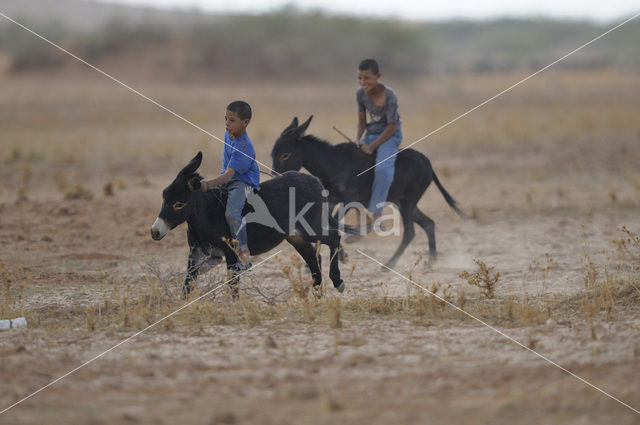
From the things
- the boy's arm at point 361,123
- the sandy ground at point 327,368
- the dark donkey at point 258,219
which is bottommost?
the sandy ground at point 327,368

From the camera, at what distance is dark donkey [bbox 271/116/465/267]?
8.49 meters

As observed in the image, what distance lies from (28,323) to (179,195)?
1.64 meters

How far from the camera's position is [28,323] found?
6262 millimetres

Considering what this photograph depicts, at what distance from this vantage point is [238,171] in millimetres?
6766

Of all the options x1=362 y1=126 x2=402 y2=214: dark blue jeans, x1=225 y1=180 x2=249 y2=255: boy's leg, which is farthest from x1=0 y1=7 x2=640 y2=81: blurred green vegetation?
x1=225 y1=180 x2=249 y2=255: boy's leg

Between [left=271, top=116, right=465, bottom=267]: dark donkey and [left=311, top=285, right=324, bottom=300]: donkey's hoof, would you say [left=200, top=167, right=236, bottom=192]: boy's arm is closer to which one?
[left=311, top=285, right=324, bottom=300]: donkey's hoof

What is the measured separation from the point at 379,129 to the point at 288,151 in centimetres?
117

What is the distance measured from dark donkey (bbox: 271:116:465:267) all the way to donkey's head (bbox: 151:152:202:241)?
74.7 inches

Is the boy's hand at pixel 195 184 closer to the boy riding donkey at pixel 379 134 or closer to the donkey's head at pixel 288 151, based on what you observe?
the donkey's head at pixel 288 151

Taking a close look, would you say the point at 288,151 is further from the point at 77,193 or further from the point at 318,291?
the point at 77,193

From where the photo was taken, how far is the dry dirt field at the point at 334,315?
14.5 feet

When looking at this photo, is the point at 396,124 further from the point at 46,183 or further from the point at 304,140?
the point at 46,183

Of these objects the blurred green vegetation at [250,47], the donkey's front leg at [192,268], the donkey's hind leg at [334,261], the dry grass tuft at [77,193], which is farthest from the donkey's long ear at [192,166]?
the blurred green vegetation at [250,47]

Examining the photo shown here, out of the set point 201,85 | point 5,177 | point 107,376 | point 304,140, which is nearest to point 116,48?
point 201,85
